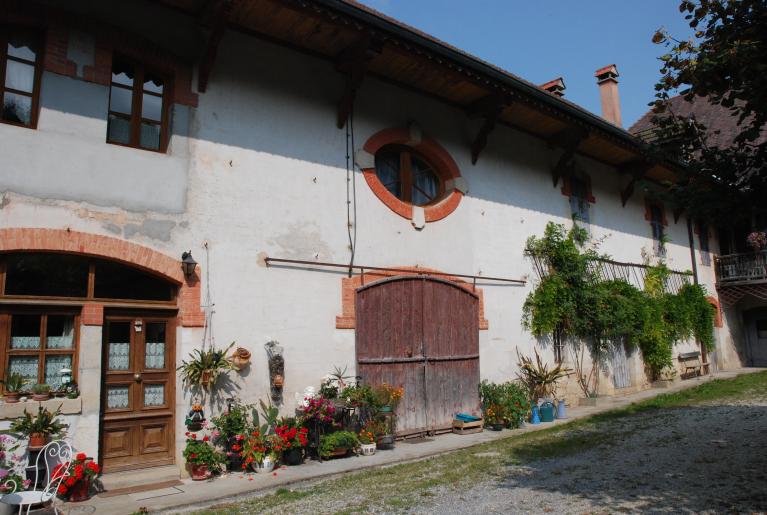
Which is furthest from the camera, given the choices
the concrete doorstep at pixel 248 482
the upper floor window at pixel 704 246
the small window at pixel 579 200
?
the upper floor window at pixel 704 246

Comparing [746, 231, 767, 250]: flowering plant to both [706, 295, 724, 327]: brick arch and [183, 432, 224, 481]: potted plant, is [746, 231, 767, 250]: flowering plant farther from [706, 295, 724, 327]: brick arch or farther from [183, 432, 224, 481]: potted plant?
[183, 432, 224, 481]: potted plant

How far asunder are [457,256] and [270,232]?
12.6 ft

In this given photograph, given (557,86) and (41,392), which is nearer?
(41,392)

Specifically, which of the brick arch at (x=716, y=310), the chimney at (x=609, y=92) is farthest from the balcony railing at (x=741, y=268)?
the chimney at (x=609, y=92)

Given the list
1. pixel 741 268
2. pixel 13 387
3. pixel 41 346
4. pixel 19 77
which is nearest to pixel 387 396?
pixel 41 346

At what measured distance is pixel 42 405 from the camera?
5.89 metres

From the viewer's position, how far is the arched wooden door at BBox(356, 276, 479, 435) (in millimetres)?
8898

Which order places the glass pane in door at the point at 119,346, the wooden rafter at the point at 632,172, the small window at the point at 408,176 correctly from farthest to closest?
the wooden rafter at the point at 632,172, the small window at the point at 408,176, the glass pane in door at the point at 119,346

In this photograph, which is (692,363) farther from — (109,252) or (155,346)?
(109,252)

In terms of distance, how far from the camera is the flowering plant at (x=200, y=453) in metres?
6.62

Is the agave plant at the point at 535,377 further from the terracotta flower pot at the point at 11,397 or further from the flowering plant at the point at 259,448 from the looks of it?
the terracotta flower pot at the point at 11,397

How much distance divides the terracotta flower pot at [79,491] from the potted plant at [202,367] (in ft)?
4.92

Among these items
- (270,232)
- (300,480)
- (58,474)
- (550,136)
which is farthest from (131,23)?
(550,136)

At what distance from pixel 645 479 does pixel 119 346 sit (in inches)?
237
